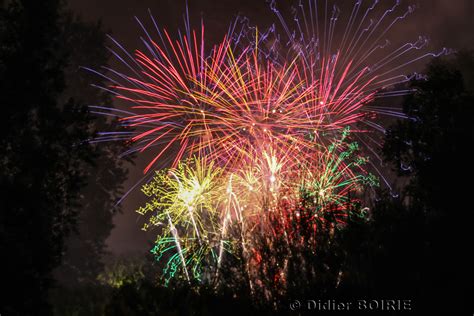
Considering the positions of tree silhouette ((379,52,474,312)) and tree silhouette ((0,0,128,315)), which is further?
tree silhouette ((0,0,128,315))

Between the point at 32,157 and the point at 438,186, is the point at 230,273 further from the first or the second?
the point at 32,157

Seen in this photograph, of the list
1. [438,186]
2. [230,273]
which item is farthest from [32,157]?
[438,186]

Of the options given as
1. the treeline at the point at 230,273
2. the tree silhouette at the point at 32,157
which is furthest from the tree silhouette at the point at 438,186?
the tree silhouette at the point at 32,157

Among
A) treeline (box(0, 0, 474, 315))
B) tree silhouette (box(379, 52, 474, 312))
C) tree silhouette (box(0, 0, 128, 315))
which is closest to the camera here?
tree silhouette (box(379, 52, 474, 312))

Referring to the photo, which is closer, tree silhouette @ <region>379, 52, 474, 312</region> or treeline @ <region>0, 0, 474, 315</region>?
tree silhouette @ <region>379, 52, 474, 312</region>

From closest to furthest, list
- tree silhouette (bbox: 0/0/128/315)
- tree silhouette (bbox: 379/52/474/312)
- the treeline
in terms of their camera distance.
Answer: tree silhouette (bbox: 379/52/474/312), the treeline, tree silhouette (bbox: 0/0/128/315)

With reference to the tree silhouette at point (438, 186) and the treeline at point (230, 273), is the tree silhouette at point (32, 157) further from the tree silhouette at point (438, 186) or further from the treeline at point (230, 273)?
Answer: the tree silhouette at point (438, 186)

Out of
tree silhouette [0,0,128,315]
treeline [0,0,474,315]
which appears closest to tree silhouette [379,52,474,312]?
treeline [0,0,474,315]

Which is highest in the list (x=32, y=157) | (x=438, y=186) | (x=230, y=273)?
(x=32, y=157)

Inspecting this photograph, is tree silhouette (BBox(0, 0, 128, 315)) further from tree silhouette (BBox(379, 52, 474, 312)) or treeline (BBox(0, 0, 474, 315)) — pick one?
tree silhouette (BBox(379, 52, 474, 312))

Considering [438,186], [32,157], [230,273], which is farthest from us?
[32,157]

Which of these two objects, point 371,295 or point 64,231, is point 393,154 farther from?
point 64,231

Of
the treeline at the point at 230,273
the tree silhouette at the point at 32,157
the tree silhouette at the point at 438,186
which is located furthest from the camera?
the tree silhouette at the point at 32,157

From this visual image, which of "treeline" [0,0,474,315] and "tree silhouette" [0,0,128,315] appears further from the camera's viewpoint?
"tree silhouette" [0,0,128,315]
